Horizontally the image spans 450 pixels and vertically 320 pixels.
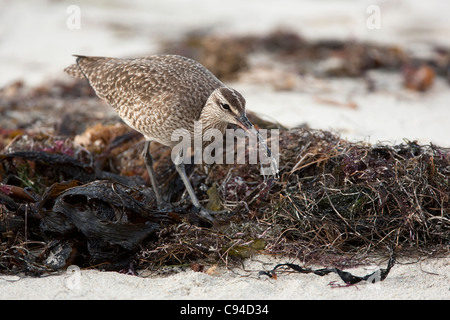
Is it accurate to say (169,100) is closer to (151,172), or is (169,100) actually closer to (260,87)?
(151,172)

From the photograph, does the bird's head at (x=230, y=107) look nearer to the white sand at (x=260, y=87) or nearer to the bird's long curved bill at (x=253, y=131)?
the bird's long curved bill at (x=253, y=131)

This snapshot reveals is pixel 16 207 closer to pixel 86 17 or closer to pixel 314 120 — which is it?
pixel 314 120

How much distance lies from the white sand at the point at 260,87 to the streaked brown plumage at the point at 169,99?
0.99 meters

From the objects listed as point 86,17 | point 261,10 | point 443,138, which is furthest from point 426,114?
point 86,17

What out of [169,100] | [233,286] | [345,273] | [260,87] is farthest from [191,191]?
[260,87]

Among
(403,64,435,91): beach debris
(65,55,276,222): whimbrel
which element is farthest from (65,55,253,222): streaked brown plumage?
(403,64,435,91): beach debris

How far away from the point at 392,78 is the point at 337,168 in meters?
3.97

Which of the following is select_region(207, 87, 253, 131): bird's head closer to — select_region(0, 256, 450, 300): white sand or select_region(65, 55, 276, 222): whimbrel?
select_region(65, 55, 276, 222): whimbrel

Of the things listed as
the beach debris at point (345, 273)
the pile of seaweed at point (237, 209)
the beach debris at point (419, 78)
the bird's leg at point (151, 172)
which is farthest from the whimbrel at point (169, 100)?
the beach debris at point (419, 78)

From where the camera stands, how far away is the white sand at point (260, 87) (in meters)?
3.46

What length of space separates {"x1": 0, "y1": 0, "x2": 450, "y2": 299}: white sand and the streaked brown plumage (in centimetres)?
99

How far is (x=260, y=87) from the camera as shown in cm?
759

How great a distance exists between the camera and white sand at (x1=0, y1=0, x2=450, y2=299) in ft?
11.4

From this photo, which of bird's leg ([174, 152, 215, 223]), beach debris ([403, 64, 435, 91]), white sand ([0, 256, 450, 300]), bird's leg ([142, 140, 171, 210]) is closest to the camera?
white sand ([0, 256, 450, 300])
